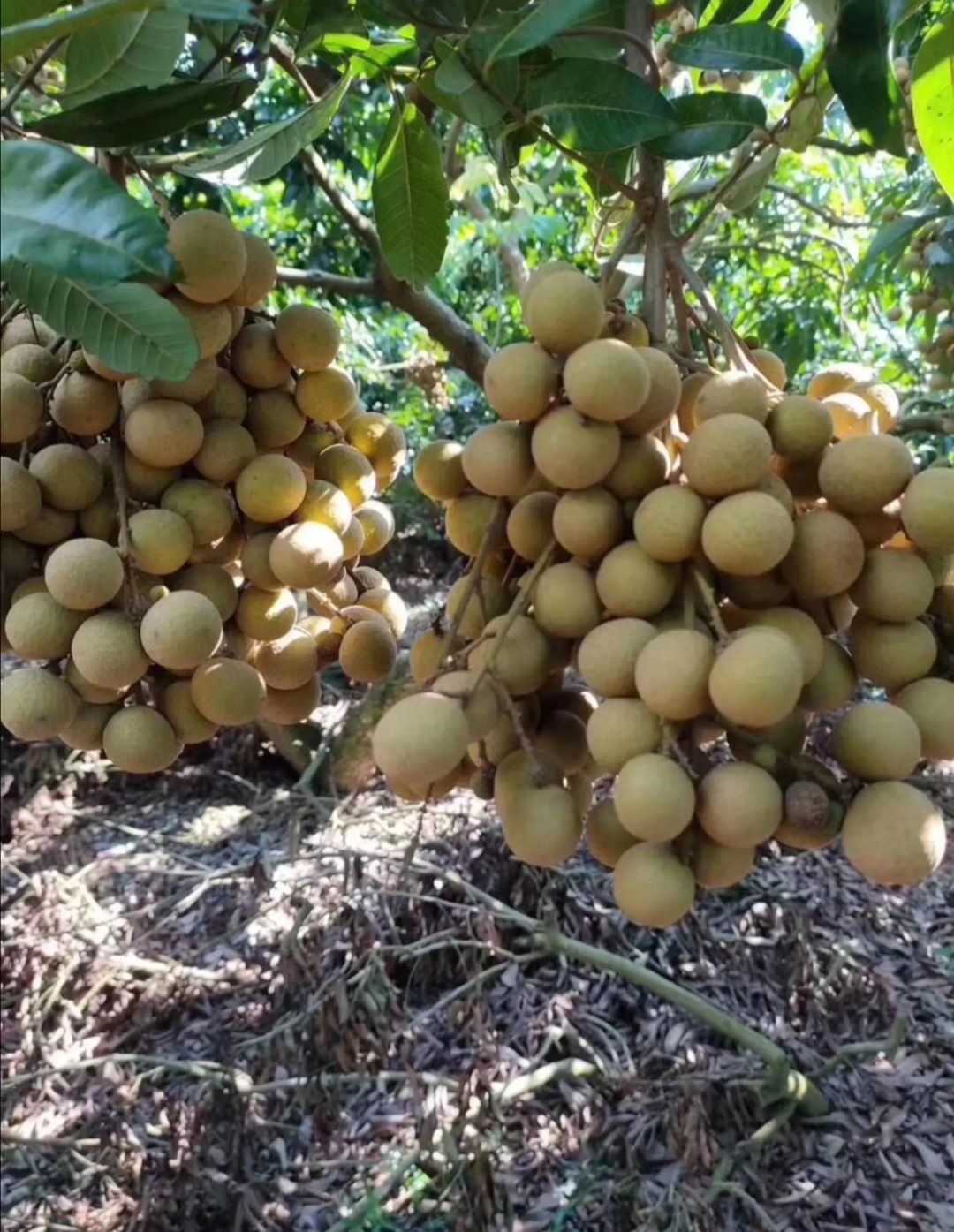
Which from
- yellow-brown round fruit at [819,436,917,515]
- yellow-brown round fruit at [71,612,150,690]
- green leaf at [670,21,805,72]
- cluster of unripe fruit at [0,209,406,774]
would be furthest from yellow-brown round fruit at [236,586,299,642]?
green leaf at [670,21,805,72]

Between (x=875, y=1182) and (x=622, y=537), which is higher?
(x=622, y=537)

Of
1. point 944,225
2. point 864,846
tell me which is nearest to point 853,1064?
point 944,225

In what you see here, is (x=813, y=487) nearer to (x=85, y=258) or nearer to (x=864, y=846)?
(x=864, y=846)

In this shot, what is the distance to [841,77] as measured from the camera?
0.83 m

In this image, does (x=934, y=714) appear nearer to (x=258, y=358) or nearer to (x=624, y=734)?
(x=624, y=734)

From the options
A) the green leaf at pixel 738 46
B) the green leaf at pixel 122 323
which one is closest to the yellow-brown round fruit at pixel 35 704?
the green leaf at pixel 122 323

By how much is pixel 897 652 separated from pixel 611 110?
44 cm

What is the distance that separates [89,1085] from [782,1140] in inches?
61.1

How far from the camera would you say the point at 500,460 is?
68 centimetres

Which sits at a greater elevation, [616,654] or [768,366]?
[768,366]

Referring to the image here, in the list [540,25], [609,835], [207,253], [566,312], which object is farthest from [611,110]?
[609,835]

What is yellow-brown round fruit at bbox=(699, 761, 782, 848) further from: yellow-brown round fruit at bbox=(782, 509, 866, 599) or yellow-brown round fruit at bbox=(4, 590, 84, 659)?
yellow-brown round fruit at bbox=(4, 590, 84, 659)

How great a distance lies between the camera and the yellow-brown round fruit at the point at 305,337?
82 centimetres

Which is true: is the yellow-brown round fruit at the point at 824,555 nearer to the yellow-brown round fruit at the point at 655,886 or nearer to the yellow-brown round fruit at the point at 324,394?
the yellow-brown round fruit at the point at 655,886
